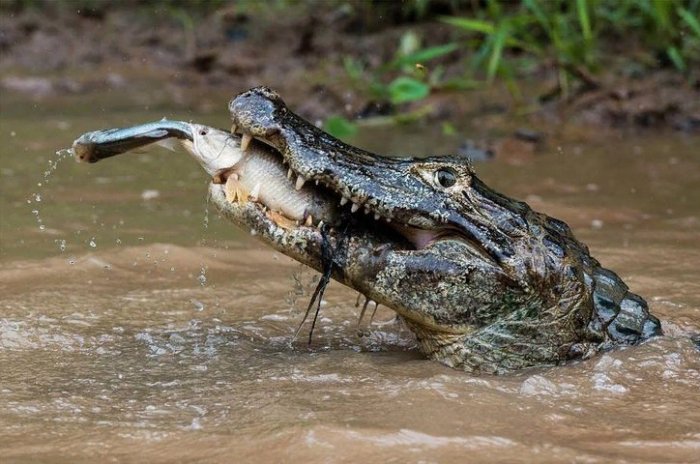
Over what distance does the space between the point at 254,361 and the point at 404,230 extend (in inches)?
25.0

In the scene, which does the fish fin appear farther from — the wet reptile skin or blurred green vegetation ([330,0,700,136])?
blurred green vegetation ([330,0,700,136])

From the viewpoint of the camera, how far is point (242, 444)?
2451mm

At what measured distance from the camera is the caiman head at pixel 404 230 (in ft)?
9.82

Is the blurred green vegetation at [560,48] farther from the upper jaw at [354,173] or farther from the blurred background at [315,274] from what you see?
the upper jaw at [354,173]

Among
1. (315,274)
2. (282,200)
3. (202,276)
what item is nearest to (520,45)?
(315,274)

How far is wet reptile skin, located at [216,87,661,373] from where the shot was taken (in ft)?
9.80

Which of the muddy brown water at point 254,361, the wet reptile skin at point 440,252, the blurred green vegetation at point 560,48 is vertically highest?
the blurred green vegetation at point 560,48

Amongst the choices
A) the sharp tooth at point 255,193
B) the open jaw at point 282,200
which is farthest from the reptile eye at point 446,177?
the sharp tooth at point 255,193

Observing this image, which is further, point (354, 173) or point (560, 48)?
point (560, 48)

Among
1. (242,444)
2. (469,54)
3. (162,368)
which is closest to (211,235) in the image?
(162,368)

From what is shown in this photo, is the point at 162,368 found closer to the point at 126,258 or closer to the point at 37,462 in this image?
the point at 37,462

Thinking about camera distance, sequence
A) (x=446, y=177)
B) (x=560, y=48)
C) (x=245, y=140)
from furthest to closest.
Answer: (x=560, y=48) < (x=446, y=177) < (x=245, y=140)

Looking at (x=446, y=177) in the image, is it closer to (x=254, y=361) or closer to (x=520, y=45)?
(x=254, y=361)

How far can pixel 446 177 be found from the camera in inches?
122
